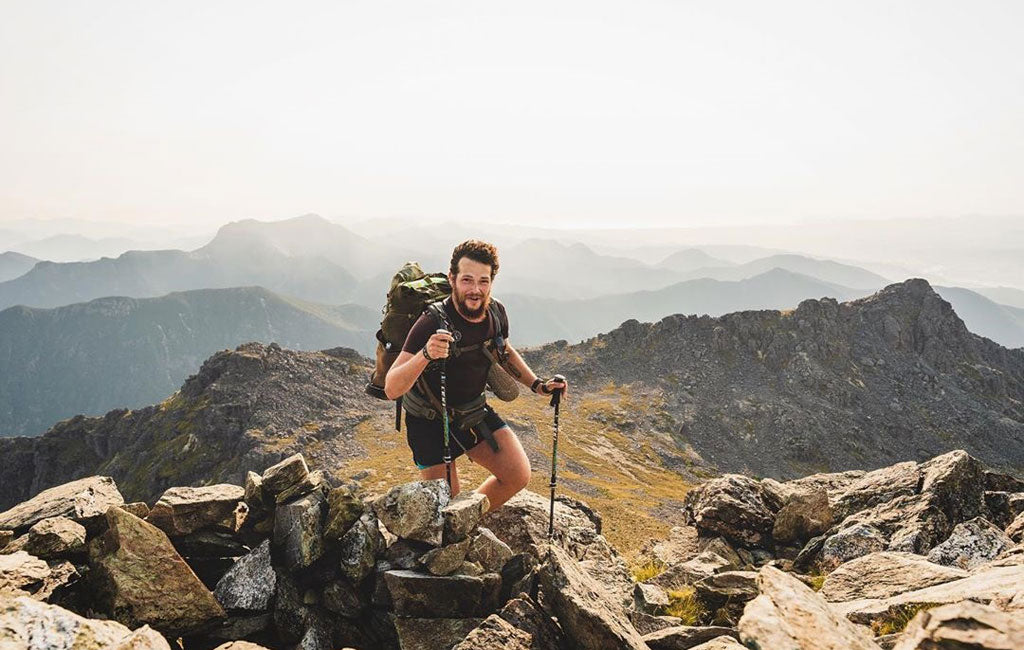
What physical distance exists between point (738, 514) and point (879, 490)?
4715 mm

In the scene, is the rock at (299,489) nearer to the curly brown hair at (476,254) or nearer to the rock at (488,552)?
the rock at (488,552)

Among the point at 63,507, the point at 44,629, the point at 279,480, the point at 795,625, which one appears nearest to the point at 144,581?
the point at 44,629

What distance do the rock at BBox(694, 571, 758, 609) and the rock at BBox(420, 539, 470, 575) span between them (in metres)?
4.75

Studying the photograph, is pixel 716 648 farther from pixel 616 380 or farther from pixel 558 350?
pixel 558 350

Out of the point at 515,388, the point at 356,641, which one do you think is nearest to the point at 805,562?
the point at 515,388

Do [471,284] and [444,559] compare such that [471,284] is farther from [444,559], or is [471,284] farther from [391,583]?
[391,583]

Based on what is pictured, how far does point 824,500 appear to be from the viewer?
16.9 m

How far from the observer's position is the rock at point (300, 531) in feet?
26.9

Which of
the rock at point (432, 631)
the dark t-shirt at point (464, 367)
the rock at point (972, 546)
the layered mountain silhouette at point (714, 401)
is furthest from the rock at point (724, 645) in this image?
the layered mountain silhouette at point (714, 401)

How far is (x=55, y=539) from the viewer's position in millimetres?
7133

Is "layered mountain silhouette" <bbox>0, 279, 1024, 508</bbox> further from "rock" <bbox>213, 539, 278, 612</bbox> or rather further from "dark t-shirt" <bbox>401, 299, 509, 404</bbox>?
"dark t-shirt" <bbox>401, 299, 509, 404</bbox>

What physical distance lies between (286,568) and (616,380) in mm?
103373

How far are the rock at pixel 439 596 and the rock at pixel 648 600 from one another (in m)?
3.03

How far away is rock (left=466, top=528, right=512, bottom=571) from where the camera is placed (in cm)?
799
